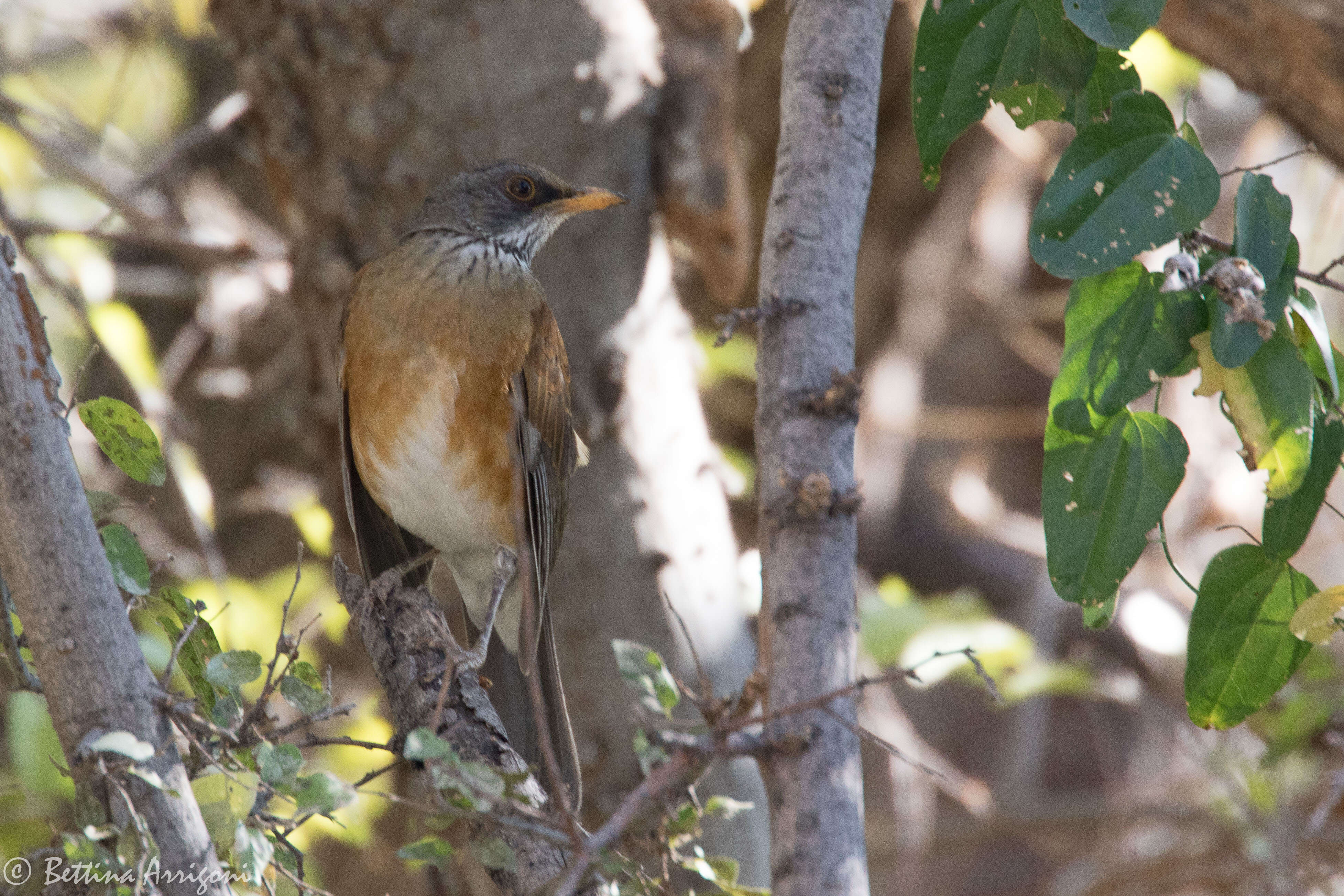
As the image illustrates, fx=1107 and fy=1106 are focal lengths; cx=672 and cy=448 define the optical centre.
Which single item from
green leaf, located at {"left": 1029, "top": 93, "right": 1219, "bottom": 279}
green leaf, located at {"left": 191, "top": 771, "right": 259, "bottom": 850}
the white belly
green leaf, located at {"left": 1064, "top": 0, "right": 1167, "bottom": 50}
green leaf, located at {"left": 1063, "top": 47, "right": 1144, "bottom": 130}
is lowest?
green leaf, located at {"left": 191, "top": 771, "right": 259, "bottom": 850}

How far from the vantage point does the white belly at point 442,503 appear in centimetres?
305

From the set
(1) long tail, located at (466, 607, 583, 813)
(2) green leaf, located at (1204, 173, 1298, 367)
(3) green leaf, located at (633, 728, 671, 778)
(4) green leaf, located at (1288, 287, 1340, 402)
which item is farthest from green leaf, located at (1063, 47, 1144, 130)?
(1) long tail, located at (466, 607, 583, 813)

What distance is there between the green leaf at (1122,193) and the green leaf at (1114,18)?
11cm

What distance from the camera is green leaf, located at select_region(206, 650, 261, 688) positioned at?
1593mm

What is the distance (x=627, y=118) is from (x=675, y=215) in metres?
0.34

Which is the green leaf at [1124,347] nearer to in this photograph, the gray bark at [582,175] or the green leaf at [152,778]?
the green leaf at [152,778]

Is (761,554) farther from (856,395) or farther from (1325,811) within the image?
(1325,811)

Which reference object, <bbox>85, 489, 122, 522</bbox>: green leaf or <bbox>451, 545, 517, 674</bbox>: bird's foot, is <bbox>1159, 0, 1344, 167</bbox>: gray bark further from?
<bbox>85, 489, 122, 522</bbox>: green leaf

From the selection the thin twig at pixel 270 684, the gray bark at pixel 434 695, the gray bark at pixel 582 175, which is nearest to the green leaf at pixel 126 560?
the thin twig at pixel 270 684

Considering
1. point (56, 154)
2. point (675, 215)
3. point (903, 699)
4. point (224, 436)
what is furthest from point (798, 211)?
point (903, 699)

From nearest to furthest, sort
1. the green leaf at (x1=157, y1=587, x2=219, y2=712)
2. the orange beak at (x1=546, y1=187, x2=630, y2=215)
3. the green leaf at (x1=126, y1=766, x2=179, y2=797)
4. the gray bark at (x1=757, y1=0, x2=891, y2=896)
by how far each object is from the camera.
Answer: the green leaf at (x1=126, y1=766, x2=179, y2=797)
the gray bark at (x1=757, y1=0, x2=891, y2=896)
the green leaf at (x1=157, y1=587, x2=219, y2=712)
the orange beak at (x1=546, y1=187, x2=630, y2=215)

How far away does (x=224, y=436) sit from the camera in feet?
A: 18.3

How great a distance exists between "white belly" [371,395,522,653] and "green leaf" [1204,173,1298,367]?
2.03 metres

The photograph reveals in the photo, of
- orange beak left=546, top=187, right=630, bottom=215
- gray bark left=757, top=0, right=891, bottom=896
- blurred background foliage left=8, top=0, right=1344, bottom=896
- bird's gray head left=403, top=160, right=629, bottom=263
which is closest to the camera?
gray bark left=757, top=0, right=891, bottom=896
